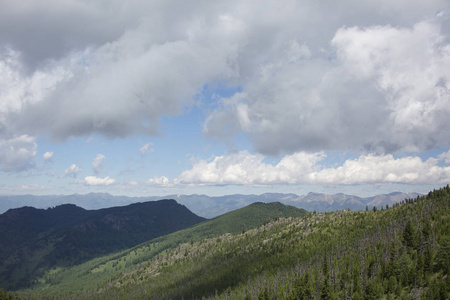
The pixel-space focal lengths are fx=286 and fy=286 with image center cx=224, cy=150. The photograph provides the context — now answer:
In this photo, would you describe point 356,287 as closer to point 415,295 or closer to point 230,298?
point 415,295

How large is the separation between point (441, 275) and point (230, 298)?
4914 inches

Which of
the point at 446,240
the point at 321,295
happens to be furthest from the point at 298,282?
the point at 446,240

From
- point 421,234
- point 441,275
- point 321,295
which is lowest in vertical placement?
point 321,295

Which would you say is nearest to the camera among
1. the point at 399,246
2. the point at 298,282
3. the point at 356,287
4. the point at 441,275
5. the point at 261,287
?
the point at 441,275

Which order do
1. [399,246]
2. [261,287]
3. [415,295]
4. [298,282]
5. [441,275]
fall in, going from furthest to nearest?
1. [261,287]
2. [399,246]
3. [298,282]
4. [441,275]
5. [415,295]

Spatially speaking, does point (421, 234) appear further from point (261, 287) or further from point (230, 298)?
point (230, 298)

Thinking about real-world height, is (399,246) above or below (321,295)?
above

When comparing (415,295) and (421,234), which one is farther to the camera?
(421,234)

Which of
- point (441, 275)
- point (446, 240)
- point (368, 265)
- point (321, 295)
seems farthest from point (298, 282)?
point (446, 240)

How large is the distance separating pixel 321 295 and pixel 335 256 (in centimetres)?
5797

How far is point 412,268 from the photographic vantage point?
147m

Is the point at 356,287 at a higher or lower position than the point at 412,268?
lower

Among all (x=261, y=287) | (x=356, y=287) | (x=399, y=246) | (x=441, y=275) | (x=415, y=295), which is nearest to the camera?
(x=415, y=295)

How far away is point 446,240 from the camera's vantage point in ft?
510
